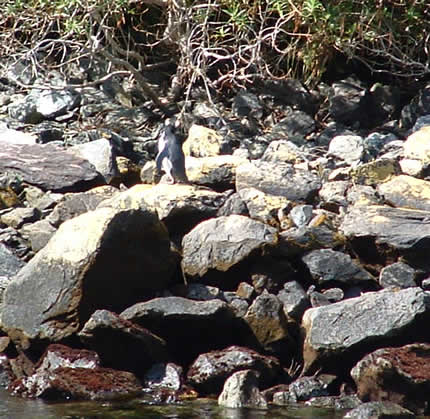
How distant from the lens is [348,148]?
30.9ft

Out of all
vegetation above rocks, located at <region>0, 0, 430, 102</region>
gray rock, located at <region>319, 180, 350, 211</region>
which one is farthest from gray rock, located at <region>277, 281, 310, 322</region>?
vegetation above rocks, located at <region>0, 0, 430, 102</region>

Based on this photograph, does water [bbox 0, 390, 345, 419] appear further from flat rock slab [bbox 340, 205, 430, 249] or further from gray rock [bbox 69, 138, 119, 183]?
gray rock [bbox 69, 138, 119, 183]

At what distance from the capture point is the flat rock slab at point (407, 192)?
26.9ft

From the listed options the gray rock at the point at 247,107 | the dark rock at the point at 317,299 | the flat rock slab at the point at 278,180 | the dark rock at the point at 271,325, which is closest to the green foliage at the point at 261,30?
the gray rock at the point at 247,107

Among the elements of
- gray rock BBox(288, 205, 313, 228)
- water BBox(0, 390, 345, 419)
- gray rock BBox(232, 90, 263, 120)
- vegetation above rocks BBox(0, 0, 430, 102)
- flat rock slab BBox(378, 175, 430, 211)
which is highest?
vegetation above rocks BBox(0, 0, 430, 102)

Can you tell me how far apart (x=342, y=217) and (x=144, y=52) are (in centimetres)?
Result: 364

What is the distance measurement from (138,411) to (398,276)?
2019 mm

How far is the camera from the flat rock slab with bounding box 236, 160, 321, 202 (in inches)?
335

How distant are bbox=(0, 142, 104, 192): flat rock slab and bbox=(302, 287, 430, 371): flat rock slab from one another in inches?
118

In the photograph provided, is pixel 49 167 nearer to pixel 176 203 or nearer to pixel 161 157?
pixel 161 157

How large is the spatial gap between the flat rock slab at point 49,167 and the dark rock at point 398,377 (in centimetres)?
349

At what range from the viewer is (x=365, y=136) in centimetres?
993

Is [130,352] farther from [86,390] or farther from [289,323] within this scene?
[289,323]

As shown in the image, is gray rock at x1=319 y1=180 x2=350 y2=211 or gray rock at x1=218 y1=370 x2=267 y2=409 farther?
gray rock at x1=319 y1=180 x2=350 y2=211
